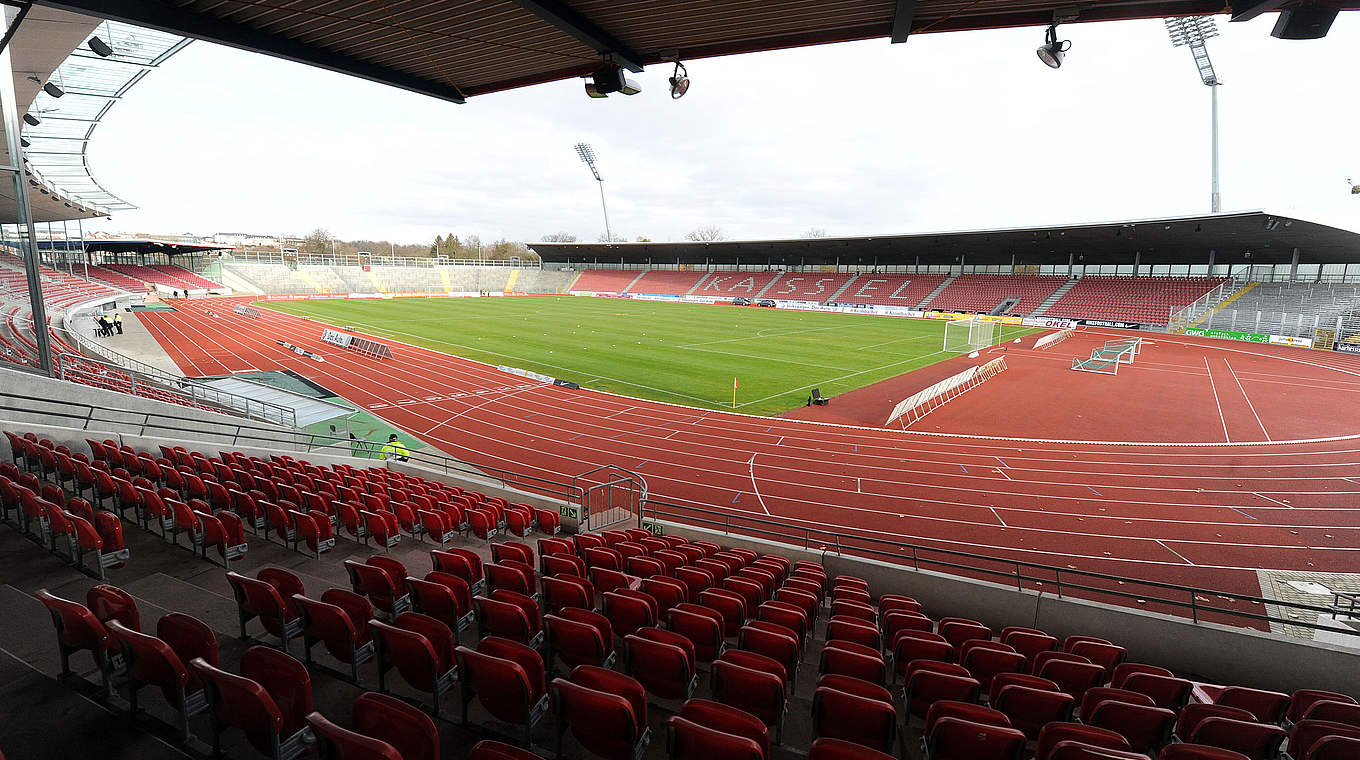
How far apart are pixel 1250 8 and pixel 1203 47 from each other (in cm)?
5943

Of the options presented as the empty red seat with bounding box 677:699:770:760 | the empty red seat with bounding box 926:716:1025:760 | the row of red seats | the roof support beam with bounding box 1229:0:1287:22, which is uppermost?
the roof support beam with bounding box 1229:0:1287:22

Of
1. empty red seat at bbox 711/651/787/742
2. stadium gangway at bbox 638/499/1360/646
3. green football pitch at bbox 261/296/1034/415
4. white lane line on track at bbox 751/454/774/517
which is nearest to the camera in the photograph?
empty red seat at bbox 711/651/787/742

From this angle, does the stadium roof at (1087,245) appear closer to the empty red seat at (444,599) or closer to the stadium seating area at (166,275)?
the empty red seat at (444,599)

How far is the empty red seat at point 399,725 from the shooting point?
9.23 ft

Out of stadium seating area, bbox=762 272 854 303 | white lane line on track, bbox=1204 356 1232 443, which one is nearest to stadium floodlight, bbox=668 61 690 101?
white lane line on track, bbox=1204 356 1232 443

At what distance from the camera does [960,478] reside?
52.9ft

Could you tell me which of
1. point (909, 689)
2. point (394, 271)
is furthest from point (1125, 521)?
point (394, 271)

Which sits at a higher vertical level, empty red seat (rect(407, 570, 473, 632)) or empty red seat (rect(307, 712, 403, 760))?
empty red seat (rect(307, 712, 403, 760))

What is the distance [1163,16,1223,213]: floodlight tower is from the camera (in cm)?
4328

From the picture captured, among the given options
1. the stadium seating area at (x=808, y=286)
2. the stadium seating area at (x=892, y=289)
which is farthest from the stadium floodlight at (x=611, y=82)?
the stadium seating area at (x=808, y=286)

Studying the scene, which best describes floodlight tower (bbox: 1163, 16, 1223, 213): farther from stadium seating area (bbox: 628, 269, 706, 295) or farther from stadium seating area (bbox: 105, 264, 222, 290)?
stadium seating area (bbox: 105, 264, 222, 290)

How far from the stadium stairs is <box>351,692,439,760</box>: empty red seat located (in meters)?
0.01

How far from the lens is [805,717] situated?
4602 mm

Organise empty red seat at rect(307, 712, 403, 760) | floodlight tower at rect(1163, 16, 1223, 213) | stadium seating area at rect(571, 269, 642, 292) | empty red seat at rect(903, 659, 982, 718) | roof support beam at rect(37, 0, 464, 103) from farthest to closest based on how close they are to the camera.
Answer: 1. stadium seating area at rect(571, 269, 642, 292)
2. floodlight tower at rect(1163, 16, 1223, 213)
3. roof support beam at rect(37, 0, 464, 103)
4. empty red seat at rect(903, 659, 982, 718)
5. empty red seat at rect(307, 712, 403, 760)
